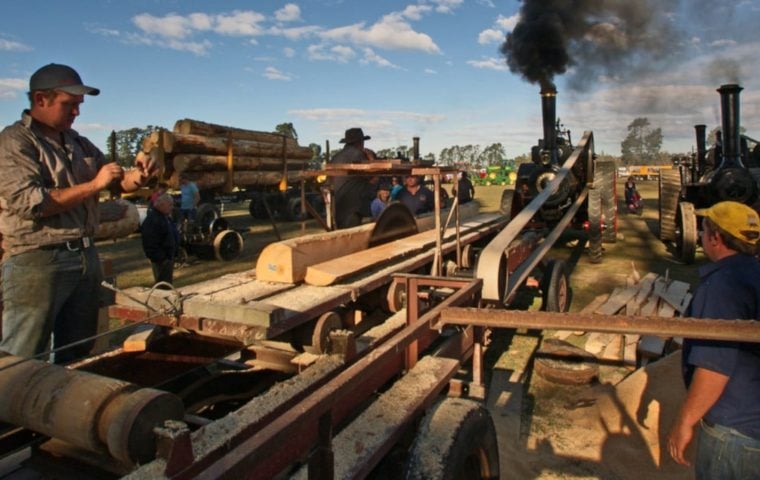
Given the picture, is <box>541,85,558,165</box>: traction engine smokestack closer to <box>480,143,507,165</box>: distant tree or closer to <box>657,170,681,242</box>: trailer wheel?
<box>657,170,681,242</box>: trailer wheel

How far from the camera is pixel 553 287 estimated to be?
6.76 metres

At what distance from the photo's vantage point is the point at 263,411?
2203 millimetres

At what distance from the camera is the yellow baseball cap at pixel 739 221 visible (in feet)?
7.66

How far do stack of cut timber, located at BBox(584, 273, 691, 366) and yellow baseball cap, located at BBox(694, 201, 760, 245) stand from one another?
9.68ft

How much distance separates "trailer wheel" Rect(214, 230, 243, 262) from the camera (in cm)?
1158

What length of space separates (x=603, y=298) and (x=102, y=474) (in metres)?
6.96

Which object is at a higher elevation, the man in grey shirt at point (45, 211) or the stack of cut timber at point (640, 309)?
the man in grey shirt at point (45, 211)

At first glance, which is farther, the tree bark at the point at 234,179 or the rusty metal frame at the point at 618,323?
the tree bark at the point at 234,179

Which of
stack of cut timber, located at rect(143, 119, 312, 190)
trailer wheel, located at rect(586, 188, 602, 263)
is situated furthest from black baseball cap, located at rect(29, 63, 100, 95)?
trailer wheel, located at rect(586, 188, 602, 263)

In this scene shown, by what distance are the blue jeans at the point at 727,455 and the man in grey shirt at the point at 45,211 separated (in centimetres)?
314

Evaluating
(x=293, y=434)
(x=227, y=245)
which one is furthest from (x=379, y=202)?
(x=293, y=434)

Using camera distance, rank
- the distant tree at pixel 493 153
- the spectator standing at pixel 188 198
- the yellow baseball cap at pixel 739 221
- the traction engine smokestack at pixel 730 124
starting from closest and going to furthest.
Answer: the yellow baseball cap at pixel 739 221 < the traction engine smokestack at pixel 730 124 < the spectator standing at pixel 188 198 < the distant tree at pixel 493 153

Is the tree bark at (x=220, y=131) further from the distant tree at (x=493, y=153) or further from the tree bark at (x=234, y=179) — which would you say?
the distant tree at (x=493, y=153)

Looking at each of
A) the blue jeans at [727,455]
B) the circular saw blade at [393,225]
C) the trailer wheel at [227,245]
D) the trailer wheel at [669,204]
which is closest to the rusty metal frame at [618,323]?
the blue jeans at [727,455]
